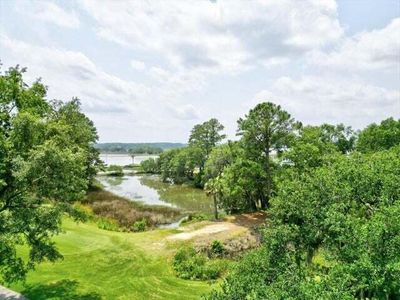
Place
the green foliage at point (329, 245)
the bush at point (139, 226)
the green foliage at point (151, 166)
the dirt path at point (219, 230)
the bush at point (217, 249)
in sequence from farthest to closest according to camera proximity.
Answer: the green foliage at point (151, 166)
the bush at point (139, 226)
the dirt path at point (219, 230)
the bush at point (217, 249)
the green foliage at point (329, 245)

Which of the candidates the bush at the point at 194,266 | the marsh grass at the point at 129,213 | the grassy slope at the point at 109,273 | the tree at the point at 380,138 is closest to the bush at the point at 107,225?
the marsh grass at the point at 129,213

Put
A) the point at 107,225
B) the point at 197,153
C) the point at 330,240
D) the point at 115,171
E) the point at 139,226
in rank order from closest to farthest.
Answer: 1. the point at 330,240
2. the point at 107,225
3. the point at 139,226
4. the point at 197,153
5. the point at 115,171

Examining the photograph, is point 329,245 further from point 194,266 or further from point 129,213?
point 129,213

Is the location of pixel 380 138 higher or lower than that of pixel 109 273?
higher

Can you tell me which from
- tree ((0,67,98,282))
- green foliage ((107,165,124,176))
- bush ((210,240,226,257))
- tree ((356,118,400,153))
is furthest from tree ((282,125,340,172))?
green foliage ((107,165,124,176))

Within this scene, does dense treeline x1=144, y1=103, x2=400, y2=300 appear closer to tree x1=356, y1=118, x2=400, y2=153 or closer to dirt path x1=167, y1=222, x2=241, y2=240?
dirt path x1=167, y1=222, x2=241, y2=240

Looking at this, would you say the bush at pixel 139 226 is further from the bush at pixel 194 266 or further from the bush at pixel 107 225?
the bush at pixel 194 266

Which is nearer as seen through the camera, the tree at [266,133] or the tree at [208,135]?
the tree at [266,133]

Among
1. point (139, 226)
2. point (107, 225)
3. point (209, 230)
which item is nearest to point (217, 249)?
point (209, 230)
